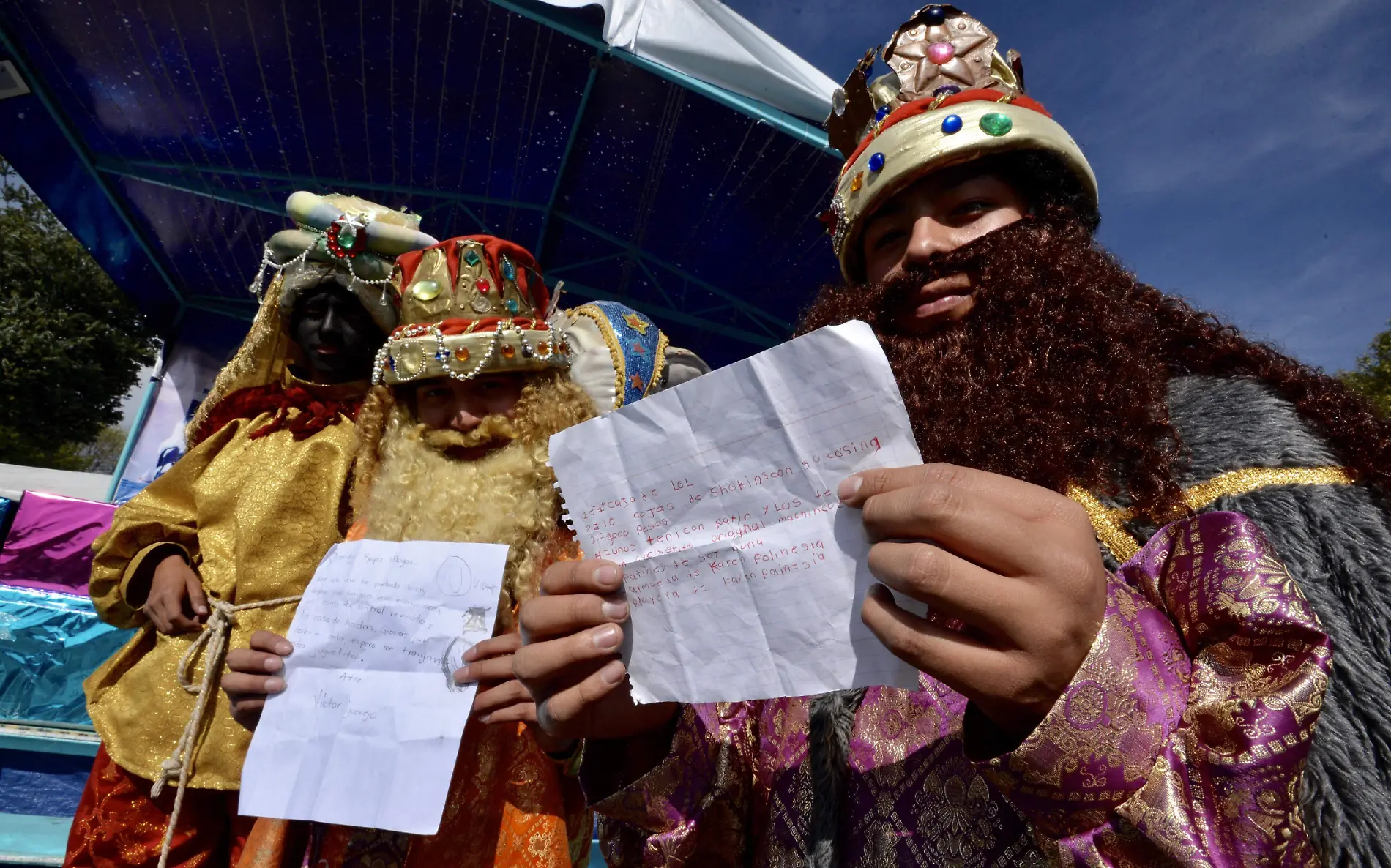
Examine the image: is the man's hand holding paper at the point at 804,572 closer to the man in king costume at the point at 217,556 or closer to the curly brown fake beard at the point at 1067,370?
the curly brown fake beard at the point at 1067,370

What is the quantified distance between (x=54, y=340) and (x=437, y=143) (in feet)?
56.6

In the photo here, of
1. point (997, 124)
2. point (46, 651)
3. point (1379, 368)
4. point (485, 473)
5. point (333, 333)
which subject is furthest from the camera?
point (1379, 368)

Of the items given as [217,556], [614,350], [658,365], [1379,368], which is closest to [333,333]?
[217,556]

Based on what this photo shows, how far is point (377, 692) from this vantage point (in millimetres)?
1576

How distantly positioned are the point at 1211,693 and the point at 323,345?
116 inches

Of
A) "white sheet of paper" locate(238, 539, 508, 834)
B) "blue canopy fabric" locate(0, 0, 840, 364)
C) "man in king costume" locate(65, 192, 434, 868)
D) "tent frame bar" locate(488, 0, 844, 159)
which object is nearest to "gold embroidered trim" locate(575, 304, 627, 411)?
"man in king costume" locate(65, 192, 434, 868)

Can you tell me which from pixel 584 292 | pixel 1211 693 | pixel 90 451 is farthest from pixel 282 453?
pixel 90 451

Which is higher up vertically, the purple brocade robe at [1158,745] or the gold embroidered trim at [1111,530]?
the gold embroidered trim at [1111,530]

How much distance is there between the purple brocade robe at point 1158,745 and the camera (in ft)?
2.17

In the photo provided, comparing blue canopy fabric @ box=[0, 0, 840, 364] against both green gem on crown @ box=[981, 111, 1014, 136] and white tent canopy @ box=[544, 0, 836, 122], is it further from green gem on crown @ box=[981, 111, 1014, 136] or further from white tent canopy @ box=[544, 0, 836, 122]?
green gem on crown @ box=[981, 111, 1014, 136]

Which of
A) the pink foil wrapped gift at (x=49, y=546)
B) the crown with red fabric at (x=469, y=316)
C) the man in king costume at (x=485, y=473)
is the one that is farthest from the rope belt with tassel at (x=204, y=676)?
the pink foil wrapped gift at (x=49, y=546)

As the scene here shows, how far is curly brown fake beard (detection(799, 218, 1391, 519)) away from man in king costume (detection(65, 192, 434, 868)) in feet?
6.90

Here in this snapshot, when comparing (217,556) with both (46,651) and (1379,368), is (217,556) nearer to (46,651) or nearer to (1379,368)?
(46,651)

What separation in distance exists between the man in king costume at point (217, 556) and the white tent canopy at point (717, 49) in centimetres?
279
